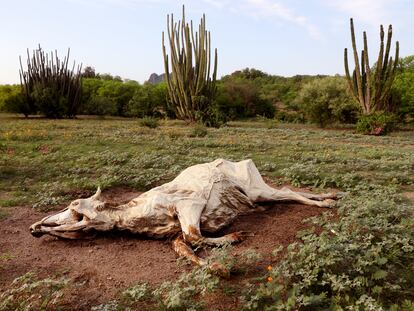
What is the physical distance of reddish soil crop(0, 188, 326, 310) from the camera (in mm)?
3262

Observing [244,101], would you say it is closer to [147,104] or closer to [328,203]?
[147,104]

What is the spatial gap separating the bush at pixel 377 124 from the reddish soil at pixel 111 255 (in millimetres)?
13943

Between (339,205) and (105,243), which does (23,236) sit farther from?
(339,205)

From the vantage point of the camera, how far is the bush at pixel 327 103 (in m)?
23.4

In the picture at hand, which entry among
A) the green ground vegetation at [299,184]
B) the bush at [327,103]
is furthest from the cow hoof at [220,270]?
the bush at [327,103]

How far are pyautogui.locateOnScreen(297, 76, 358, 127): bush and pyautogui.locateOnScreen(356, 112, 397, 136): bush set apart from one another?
207 inches

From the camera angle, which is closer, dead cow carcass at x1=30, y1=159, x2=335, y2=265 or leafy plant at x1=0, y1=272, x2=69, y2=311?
leafy plant at x1=0, y1=272, x2=69, y2=311

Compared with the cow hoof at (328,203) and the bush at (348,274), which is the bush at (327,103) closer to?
the cow hoof at (328,203)

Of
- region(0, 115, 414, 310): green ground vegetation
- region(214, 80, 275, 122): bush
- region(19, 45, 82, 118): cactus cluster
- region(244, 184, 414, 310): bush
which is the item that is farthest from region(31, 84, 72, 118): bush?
region(244, 184, 414, 310): bush

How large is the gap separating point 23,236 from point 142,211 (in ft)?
4.63

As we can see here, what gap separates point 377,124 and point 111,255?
625 inches

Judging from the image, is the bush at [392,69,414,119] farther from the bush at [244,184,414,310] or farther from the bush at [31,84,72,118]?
the bush at [244,184,414,310]

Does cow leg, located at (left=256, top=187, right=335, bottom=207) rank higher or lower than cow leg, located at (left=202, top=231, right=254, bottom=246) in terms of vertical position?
higher

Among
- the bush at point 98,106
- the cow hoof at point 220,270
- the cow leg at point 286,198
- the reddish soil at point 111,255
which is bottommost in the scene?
the reddish soil at point 111,255
